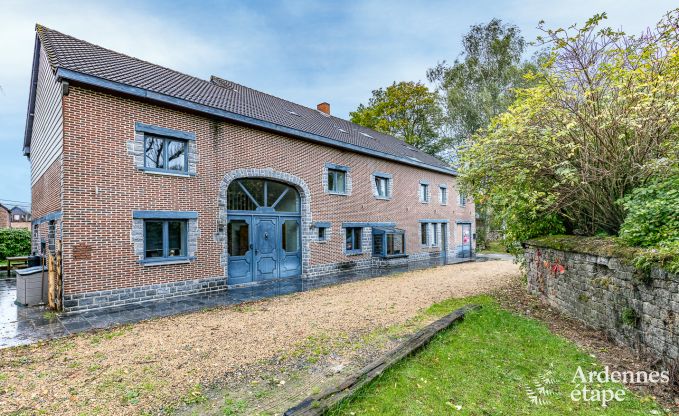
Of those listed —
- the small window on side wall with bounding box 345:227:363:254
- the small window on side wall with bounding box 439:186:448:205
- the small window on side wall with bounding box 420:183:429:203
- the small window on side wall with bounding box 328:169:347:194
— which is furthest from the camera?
the small window on side wall with bounding box 439:186:448:205

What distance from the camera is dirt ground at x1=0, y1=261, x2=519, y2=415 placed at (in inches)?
132

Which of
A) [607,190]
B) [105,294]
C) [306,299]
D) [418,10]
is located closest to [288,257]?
[306,299]

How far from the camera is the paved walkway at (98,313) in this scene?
5.54 meters

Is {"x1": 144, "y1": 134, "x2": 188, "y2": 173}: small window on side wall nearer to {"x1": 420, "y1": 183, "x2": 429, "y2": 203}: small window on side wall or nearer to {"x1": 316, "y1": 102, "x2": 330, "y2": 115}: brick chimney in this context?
{"x1": 316, "y1": 102, "x2": 330, "y2": 115}: brick chimney

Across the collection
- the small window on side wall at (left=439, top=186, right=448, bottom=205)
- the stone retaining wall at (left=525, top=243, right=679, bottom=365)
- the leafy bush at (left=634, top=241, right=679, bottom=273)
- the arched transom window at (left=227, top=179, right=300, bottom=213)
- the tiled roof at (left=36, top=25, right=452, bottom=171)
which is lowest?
the stone retaining wall at (left=525, top=243, right=679, bottom=365)

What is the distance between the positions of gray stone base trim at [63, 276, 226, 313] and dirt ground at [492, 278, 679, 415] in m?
7.55

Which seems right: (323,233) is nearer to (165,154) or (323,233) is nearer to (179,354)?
(165,154)

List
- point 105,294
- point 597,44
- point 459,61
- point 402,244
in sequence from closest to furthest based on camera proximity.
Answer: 1. point 597,44
2. point 105,294
3. point 402,244
4. point 459,61

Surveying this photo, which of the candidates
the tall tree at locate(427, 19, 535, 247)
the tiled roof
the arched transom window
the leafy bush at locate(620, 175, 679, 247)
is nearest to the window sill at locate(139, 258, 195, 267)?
the arched transom window

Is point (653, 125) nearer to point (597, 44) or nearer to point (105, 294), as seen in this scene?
point (597, 44)

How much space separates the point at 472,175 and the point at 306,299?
201 inches

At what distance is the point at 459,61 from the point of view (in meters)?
24.8

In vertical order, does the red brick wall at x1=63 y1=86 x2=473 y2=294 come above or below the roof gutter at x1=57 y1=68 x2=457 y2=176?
below

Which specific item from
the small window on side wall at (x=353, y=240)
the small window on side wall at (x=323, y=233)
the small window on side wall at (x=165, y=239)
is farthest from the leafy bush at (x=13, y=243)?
the small window on side wall at (x=353, y=240)
